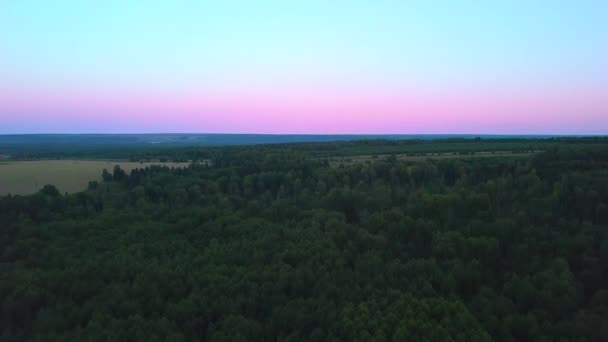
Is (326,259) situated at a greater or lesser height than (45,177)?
lesser

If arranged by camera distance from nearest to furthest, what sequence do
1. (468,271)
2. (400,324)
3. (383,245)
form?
(400,324) < (468,271) < (383,245)

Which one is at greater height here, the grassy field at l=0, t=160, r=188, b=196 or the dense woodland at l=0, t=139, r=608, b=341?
the grassy field at l=0, t=160, r=188, b=196

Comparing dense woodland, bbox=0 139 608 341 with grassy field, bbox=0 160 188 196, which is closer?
dense woodland, bbox=0 139 608 341

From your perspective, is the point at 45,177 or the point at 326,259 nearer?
the point at 326,259

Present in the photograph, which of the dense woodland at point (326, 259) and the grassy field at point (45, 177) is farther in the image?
the grassy field at point (45, 177)

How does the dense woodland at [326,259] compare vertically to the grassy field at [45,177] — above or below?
below

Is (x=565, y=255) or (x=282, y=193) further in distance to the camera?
(x=282, y=193)

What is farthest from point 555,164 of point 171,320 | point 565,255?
point 171,320

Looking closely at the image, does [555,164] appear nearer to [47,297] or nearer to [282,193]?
[282,193]
